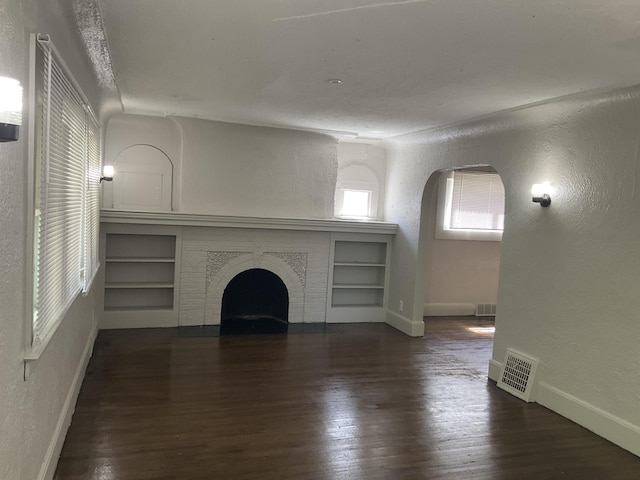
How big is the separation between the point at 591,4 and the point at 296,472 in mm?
2698

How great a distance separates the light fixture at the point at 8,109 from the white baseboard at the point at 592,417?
3.71 m

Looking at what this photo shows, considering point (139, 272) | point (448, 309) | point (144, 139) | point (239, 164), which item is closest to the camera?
point (144, 139)

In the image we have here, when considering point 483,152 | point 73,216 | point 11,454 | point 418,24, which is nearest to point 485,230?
point 483,152

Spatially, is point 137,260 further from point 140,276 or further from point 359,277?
point 359,277

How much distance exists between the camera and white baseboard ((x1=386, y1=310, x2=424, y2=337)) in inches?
231

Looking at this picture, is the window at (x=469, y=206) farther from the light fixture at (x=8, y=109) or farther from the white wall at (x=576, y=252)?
the light fixture at (x=8, y=109)

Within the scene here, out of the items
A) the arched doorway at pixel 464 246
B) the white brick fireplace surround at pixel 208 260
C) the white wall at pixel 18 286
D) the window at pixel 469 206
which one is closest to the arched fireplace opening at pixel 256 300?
the white brick fireplace surround at pixel 208 260

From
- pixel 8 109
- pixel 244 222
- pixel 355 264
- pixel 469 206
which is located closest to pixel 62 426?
pixel 8 109

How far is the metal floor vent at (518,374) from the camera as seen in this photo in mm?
3986

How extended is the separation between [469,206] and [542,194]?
10.7 ft

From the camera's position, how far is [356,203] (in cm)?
680

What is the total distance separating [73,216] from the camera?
2.89m

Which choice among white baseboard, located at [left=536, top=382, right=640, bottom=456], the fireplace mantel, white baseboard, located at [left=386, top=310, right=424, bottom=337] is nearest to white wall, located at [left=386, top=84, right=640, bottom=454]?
white baseboard, located at [left=536, top=382, right=640, bottom=456]

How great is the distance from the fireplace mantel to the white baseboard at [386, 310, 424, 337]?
109 centimetres
